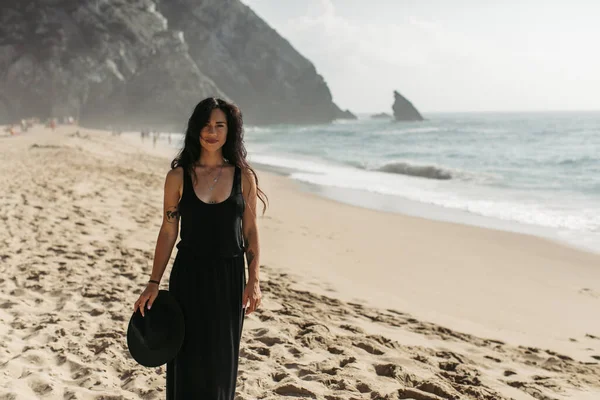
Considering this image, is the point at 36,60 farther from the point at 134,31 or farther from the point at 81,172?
the point at 81,172

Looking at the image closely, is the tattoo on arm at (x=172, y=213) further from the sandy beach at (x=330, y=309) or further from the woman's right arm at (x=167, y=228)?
the sandy beach at (x=330, y=309)

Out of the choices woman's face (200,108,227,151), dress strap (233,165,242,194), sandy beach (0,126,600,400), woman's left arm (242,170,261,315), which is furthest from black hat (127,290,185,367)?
sandy beach (0,126,600,400)

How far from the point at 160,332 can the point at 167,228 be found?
49cm

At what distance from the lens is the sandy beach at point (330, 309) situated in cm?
Result: 354

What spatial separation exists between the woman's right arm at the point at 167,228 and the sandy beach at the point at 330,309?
1175mm

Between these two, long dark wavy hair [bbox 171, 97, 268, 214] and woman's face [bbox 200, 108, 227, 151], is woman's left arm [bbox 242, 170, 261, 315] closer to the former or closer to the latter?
long dark wavy hair [bbox 171, 97, 268, 214]

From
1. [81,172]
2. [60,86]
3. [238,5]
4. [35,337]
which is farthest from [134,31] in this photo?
[35,337]

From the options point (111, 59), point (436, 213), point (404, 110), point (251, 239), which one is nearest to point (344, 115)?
point (404, 110)

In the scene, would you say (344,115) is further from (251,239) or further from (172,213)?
(172,213)

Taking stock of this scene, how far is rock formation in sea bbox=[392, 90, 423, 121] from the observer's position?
12381 centimetres

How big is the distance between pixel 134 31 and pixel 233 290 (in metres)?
81.0

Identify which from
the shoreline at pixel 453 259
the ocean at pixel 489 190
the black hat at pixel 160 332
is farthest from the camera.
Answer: the ocean at pixel 489 190

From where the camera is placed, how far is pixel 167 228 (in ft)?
8.15

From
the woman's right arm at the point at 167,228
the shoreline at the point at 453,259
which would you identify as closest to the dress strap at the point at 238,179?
the woman's right arm at the point at 167,228
